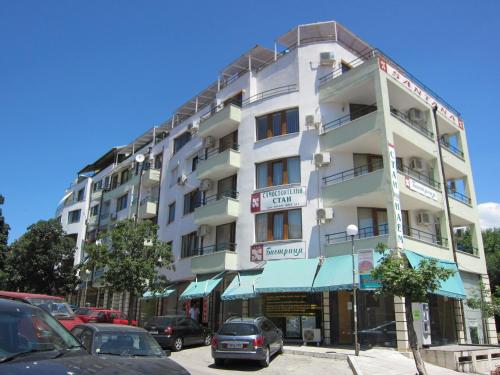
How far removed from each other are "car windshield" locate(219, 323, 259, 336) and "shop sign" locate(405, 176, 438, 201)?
11.8 meters

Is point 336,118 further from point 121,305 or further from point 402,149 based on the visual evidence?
point 121,305

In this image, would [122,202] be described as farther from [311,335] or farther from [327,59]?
[311,335]

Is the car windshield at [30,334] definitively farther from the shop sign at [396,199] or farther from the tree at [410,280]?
the shop sign at [396,199]

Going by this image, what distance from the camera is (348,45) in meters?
29.4

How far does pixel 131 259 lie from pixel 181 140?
14.1 metres

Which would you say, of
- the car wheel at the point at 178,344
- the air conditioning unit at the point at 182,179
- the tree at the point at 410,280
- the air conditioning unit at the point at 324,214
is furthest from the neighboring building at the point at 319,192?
the car wheel at the point at 178,344

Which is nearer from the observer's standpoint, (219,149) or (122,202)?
(219,149)

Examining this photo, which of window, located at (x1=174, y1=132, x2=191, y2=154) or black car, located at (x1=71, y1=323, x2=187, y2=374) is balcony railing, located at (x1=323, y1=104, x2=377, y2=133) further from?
black car, located at (x1=71, y1=323, x2=187, y2=374)

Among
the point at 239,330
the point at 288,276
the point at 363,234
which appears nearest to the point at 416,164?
the point at 363,234

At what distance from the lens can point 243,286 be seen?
24.2m

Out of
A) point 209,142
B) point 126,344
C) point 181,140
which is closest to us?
point 126,344

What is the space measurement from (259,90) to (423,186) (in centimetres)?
1216

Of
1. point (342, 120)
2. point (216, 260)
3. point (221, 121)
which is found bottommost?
point (216, 260)

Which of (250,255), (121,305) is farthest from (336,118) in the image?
(121,305)
